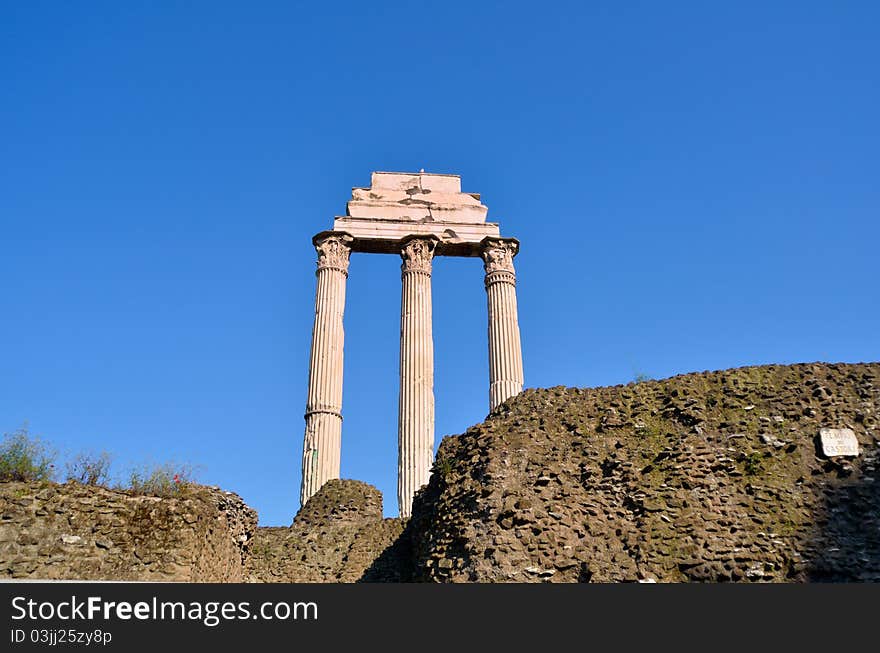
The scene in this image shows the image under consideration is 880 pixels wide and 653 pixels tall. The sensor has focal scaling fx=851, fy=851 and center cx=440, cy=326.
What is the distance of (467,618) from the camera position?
24.0 ft

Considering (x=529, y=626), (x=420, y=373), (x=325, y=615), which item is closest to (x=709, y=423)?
(x=529, y=626)

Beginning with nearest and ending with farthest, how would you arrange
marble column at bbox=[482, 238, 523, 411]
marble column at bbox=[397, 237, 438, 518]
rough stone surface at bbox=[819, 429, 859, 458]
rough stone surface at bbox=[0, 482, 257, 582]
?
1. rough stone surface at bbox=[0, 482, 257, 582]
2. rough stone surface at bbox=[819, 429, 859, 458]
3. marble column at bbox=[397, 237, 438, 518]
4. marble column at bbox=[482, 238, 523, 411]

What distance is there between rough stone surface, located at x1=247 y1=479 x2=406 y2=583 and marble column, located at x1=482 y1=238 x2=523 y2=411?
7.28m

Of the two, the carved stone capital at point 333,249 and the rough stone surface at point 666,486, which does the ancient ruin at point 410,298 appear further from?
the rough stone surface at point 666,486

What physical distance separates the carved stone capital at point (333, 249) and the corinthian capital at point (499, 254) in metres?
4.45

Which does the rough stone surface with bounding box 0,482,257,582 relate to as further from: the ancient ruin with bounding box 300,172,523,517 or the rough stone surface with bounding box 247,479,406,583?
the ancient ruin with bounding box 300,172,523,517

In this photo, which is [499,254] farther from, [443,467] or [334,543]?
[443,467]

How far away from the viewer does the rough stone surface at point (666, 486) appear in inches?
421

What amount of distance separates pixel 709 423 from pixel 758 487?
1.42 metres

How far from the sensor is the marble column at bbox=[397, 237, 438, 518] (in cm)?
2356

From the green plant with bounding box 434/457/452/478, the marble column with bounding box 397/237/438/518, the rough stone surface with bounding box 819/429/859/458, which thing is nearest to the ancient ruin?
the marble column with bounding box 397/237/438/518

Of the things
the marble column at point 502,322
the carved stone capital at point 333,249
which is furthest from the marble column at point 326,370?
the marble column at point 502,322

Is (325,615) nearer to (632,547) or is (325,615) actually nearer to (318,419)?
(632,547)

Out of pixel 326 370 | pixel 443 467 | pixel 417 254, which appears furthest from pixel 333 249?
pixel 443 467
